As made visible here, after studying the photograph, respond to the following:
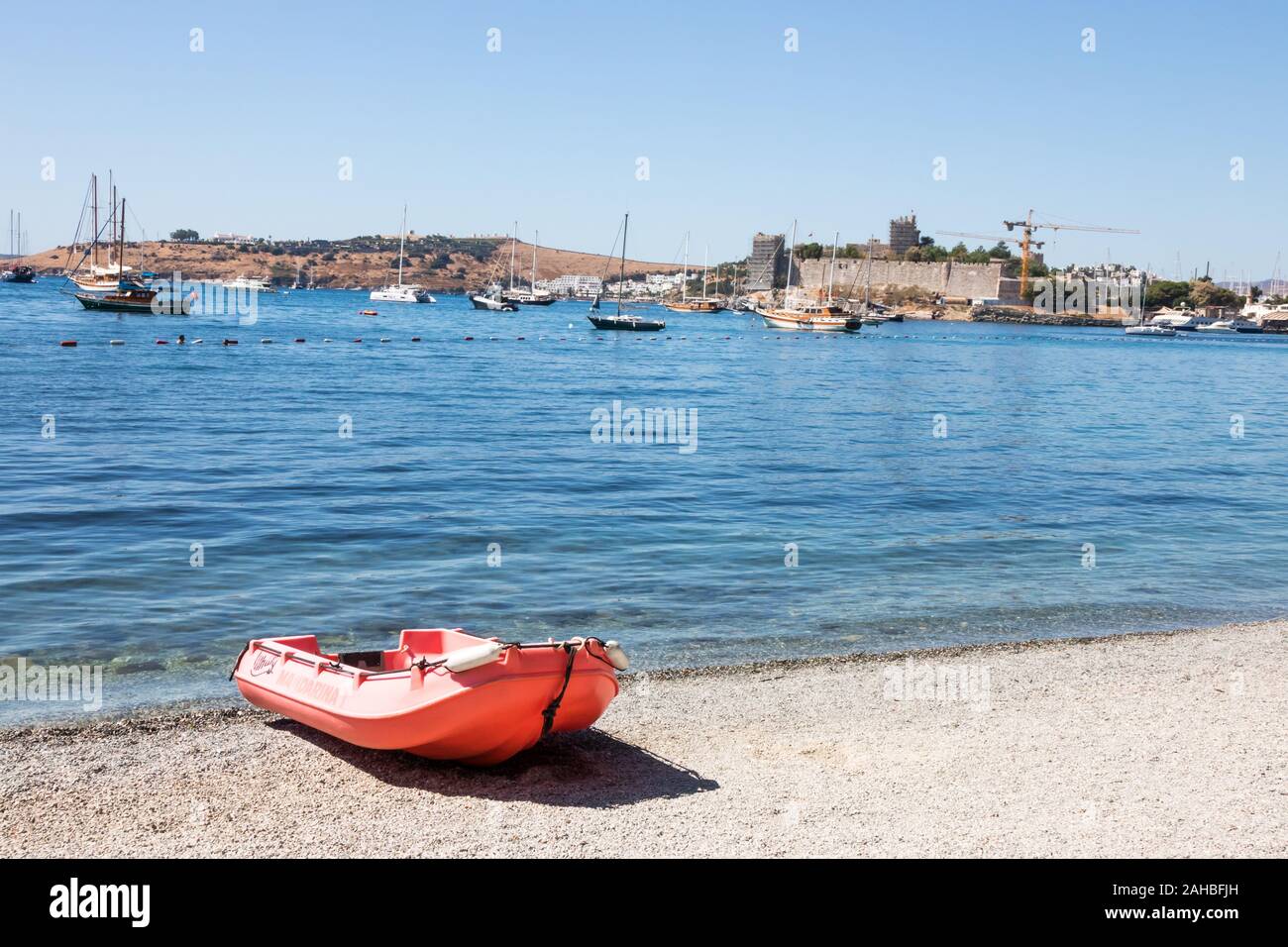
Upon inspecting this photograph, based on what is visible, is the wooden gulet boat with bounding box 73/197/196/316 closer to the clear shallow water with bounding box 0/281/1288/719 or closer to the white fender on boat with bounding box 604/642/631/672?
the clear shallow water with bounding box 0/281/1288/719

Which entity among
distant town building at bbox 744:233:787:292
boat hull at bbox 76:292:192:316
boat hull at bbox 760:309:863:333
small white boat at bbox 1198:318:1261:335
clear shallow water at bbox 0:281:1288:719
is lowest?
clear shallow water at bbox 0:281:1288:719

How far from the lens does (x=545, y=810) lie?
21.5 feet

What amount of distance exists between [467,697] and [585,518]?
10124 mm

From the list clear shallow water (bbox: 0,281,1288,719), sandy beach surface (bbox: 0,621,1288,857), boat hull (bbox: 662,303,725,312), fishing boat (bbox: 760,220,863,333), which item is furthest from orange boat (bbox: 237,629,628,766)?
boat hull (bbox: 662,303,725,312)

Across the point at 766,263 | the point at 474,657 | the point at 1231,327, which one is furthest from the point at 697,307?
the point at 474,657

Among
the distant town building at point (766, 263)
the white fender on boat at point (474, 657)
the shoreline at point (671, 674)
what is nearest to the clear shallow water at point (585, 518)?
the shoreline at point (671, 674)

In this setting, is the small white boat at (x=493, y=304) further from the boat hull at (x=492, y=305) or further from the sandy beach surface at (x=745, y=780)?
the sandy beach surface at (x=745, y=780)

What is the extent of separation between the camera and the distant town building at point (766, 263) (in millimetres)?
176000

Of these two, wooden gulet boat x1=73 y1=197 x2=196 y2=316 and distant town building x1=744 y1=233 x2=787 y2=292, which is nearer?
wooden gulet boat x1=73 y1=197 x2=196 y2=316

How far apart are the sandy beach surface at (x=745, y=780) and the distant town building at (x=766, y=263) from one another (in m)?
164

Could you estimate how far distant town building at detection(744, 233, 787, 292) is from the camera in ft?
577

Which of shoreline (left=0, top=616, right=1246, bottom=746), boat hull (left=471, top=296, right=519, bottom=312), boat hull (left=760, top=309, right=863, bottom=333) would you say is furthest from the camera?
boat hull (left=471, top=296, right=519, bottom=312)

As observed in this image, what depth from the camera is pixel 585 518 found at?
1691 cm

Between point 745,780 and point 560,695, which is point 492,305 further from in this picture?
point 745,780
